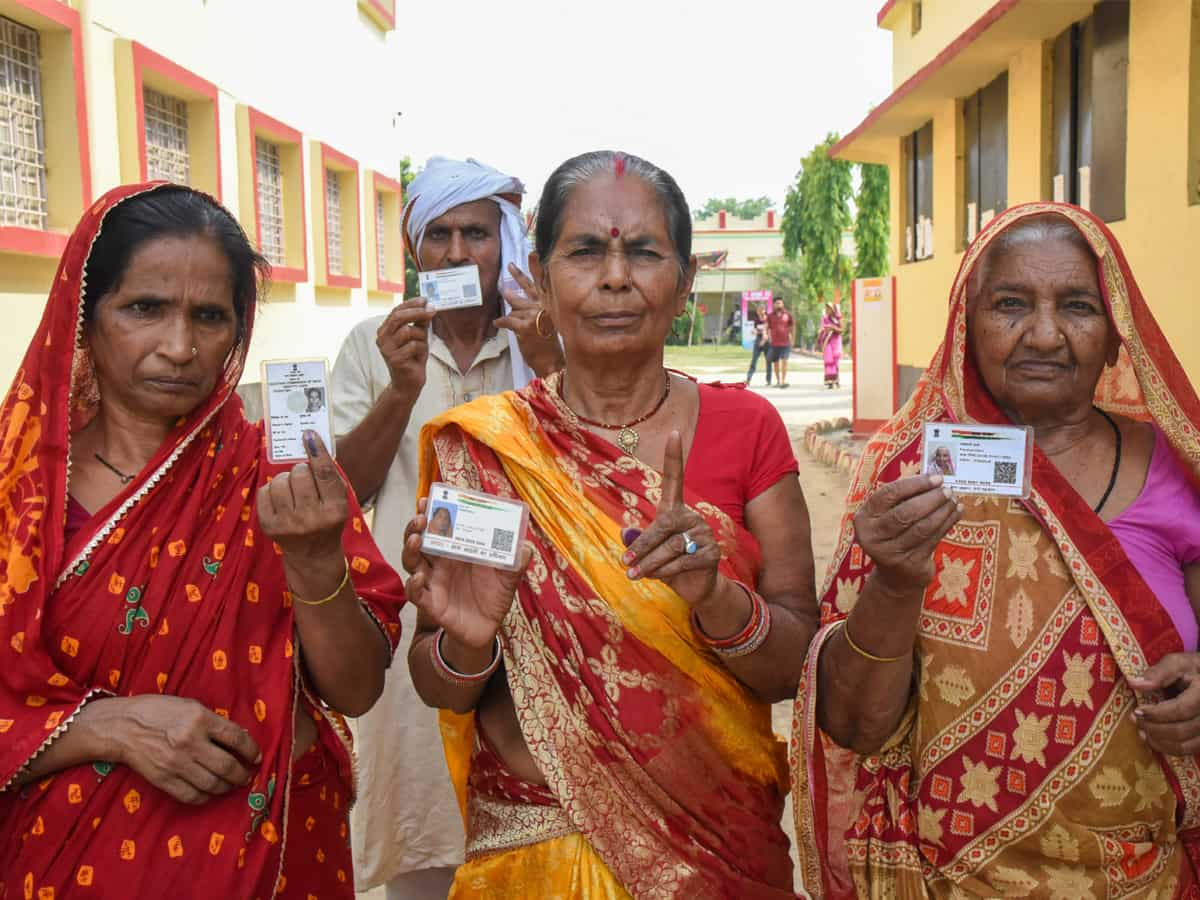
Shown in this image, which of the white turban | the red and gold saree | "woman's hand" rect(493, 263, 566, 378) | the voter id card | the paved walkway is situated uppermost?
the white turban

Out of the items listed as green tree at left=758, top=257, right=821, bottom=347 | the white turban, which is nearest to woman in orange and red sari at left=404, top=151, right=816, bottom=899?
the white turban

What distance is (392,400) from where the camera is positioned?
307cm

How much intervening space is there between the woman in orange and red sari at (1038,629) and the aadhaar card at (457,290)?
1347 millimetres

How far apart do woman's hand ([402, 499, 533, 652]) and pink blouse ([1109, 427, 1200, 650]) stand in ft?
3.96

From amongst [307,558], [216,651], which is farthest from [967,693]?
[216,651]

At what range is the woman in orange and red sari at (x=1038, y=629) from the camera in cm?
211

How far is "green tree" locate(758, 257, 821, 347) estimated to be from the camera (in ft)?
173

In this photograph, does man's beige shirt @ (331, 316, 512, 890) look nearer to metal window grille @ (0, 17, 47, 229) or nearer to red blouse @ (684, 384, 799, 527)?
red blouse @ (684, 384, 799, 527)

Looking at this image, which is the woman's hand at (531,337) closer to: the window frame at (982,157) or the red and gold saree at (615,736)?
the red and gold saree at (615,736)

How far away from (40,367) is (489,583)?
0.98 meters

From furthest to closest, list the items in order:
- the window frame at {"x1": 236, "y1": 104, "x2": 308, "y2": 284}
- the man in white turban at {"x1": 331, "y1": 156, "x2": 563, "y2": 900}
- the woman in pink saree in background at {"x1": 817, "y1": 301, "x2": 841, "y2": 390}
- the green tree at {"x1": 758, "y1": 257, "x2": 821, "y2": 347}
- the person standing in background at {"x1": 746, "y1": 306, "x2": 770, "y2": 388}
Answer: the green tree at {"x1": 758, "y1": 257, "x2": 821, "y2": 347} → the person standing in background at {"x1": 746, "y1": 306, "x2": 770, "y2": 388} → the woman in pink saree in background at {"x1": 817, "y1": 301, "x2": 841, "y2": 390} → the window frame at {"x1": 236, "y1": 104, "x2": 308, "y2": 284} → the man in white turban at {"x1": 331, "y1": 156, "x2": 563, "y2": 900}

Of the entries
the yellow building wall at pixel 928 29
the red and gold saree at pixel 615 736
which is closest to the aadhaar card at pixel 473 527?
the red and gold saree at pixel 615 736

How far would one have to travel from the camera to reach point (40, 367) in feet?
7.04

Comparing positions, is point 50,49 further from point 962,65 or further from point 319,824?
point 962,65
